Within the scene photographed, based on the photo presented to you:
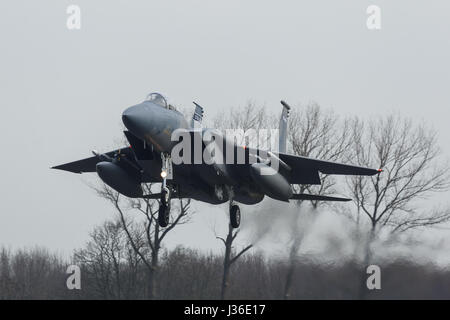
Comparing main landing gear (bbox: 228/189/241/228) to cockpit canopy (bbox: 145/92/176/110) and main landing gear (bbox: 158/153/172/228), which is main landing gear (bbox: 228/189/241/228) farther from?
cockpit canopy (bbox: 145/92/176/110)

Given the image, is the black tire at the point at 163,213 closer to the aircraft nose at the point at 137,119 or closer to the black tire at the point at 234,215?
the aircraft nose at the point at 137,119

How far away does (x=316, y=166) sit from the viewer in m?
20.3

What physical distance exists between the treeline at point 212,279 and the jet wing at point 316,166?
268 centimetres

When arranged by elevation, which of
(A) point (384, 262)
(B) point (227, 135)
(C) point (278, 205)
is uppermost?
(B) point (227, 135)

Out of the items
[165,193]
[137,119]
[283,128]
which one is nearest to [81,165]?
[165,193]

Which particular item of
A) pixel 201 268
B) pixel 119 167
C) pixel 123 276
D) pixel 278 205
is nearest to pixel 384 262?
pixel 278 205

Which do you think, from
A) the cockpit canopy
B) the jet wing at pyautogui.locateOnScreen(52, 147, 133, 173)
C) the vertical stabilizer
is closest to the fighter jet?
the cockpit canopy

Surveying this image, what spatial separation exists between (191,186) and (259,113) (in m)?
12.3

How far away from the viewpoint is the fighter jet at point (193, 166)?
17203mm

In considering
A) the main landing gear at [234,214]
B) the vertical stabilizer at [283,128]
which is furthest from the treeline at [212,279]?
the vertical stabilizer at [283,128]

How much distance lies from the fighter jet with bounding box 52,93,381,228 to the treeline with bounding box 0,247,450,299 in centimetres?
232

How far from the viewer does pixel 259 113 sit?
30.5 m

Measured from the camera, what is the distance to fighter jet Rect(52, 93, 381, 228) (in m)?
17.2
